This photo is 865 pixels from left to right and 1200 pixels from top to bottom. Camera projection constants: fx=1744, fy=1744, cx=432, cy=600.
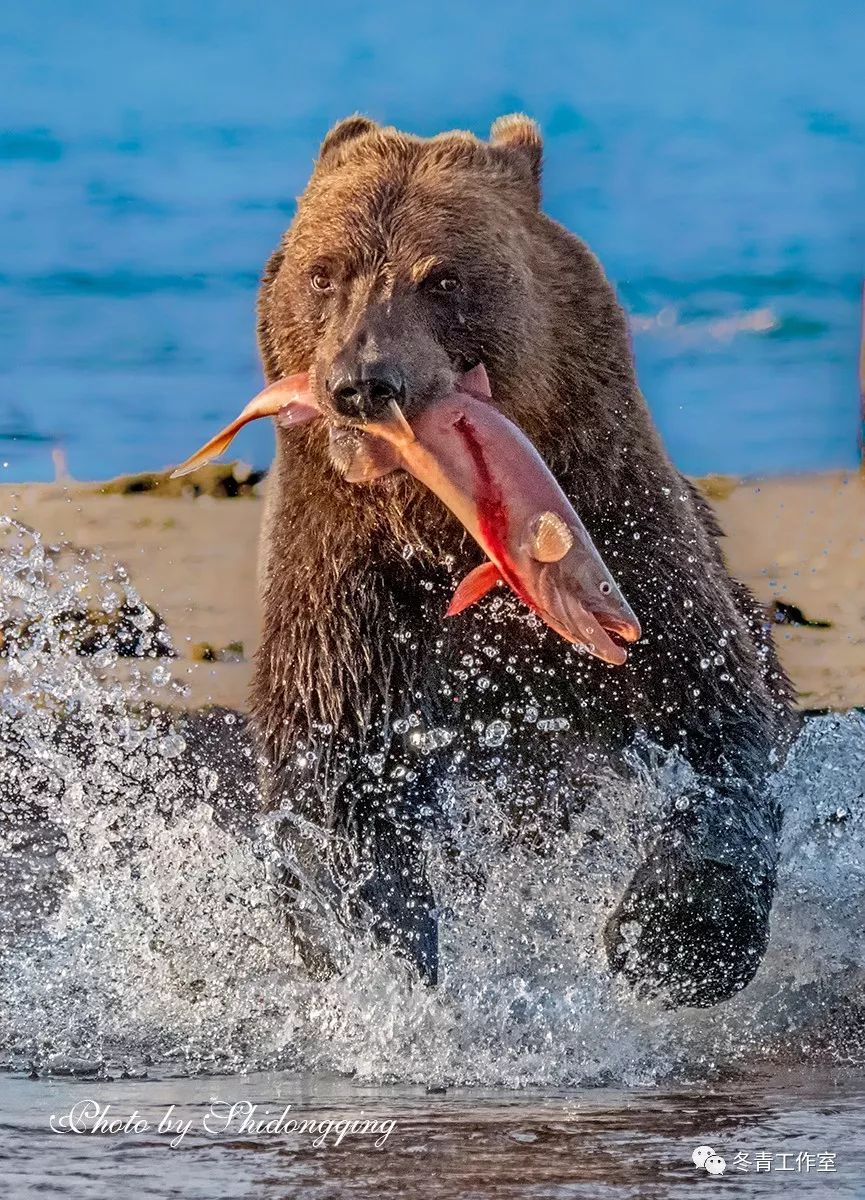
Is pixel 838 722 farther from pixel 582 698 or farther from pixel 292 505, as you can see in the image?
pixel 292 505

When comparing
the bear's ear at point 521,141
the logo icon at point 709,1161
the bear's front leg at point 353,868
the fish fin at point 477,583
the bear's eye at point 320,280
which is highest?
the bear's ear at point 521,141

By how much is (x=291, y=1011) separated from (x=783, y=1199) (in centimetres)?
205

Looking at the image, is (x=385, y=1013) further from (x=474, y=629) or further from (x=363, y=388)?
(x=363, y=388)

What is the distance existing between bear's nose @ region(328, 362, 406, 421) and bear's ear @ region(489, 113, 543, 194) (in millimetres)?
1357

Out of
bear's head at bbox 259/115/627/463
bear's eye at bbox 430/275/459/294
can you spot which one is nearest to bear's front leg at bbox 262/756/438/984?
bear's head at bbox 259/115/627/463

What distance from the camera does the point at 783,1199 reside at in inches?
107

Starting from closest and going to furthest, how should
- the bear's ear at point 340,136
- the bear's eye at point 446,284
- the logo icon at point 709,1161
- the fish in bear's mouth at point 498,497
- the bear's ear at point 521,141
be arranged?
1. the logo icon at point 709,1161
2. the fish in bear's mouth at point 498,497
3. the bear's eye at point 446,284
4. the bear's ear at point 340,136
5. the bear's ear at point 521,141

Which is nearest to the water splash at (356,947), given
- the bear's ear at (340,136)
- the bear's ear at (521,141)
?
the bear's ear at (340,136)

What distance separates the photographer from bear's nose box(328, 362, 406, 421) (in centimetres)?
413

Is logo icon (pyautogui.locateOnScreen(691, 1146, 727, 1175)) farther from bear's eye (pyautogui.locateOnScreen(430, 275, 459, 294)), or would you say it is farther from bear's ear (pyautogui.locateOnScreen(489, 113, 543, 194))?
bear's ear (pyautogui.locateOnScreen(489, 113, 543, 194))

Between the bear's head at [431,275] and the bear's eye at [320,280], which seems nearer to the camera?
the bear's head at [431,275]

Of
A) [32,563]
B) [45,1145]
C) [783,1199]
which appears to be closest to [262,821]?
[32,563]

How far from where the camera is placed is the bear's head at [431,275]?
15.1ft

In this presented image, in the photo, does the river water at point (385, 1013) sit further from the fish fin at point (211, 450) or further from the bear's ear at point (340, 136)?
the bear's ear at point (340, 136)
